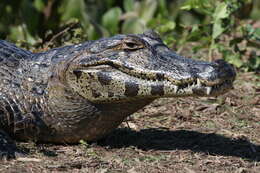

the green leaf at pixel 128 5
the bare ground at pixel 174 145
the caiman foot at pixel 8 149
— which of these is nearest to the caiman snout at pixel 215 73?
the bare ground at pixel 174 145

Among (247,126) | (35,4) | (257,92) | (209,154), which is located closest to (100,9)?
(35,4)

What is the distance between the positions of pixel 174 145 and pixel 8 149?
1453mm

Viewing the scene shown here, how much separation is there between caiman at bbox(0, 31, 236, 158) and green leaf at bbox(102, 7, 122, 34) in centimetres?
524

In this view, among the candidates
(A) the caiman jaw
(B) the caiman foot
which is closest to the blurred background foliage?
(A) the caiman jaw

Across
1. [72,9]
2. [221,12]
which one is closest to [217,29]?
[221,12]

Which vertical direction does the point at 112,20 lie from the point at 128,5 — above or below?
below

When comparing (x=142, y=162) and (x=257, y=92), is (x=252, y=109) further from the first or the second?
(x=142, y=162)

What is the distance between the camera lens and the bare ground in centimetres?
488

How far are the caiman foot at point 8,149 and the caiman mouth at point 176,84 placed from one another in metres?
1.02

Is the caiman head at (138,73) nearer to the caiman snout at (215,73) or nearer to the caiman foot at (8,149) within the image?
the caiman snout at (215,73)

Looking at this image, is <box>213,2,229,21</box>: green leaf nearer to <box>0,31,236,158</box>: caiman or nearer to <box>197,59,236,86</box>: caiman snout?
<box>0,31,236,158</box>: caiman

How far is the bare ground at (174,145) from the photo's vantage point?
4879 mm

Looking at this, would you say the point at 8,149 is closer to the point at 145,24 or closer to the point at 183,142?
the point at 183,142

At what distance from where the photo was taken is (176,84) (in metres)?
4.83
